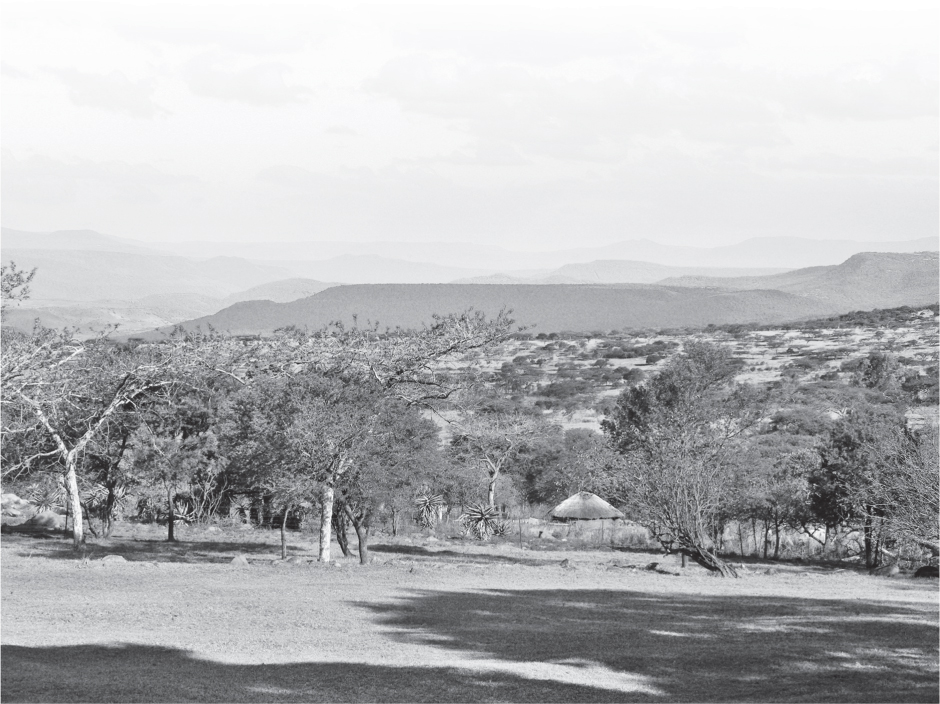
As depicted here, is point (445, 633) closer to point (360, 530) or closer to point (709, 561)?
point (360, 530)

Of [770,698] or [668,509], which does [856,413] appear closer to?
[668,509]

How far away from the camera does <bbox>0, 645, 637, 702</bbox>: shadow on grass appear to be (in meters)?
12.6

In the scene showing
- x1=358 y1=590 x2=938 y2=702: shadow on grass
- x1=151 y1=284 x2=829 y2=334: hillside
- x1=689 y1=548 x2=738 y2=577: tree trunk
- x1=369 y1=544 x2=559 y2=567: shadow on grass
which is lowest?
x1=369 y1=544 x2=559 y2=567: shadow on grass

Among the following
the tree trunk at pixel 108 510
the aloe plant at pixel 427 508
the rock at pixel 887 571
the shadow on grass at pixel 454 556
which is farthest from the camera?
the aloe plant at pixel 427 508

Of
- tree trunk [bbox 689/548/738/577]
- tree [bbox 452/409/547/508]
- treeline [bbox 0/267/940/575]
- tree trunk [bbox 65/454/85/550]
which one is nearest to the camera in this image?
treeline [bbox 0/267/940/575]

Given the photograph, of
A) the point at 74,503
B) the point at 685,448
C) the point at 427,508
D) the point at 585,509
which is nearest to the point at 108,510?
the point at 74,503

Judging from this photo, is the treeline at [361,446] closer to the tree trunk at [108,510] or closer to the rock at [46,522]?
the tree trunk at [108,510]

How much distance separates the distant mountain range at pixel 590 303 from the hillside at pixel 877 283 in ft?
0.67

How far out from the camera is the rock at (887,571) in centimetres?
3112

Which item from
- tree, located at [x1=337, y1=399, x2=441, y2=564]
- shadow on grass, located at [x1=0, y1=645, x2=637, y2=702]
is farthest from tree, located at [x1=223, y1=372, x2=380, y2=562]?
shadow on grass, located at [x1=0, y1=645, x2=637, y2=702]

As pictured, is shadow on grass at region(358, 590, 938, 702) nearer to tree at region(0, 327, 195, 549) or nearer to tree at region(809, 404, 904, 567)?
tree at region(809, 404, 904, 567)

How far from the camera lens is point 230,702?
40.8 feet

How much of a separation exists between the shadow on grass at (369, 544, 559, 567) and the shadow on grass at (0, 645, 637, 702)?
17.3m

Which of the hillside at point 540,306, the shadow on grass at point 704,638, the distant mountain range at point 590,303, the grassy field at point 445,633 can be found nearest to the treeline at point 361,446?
the grassy field at point 445,633
